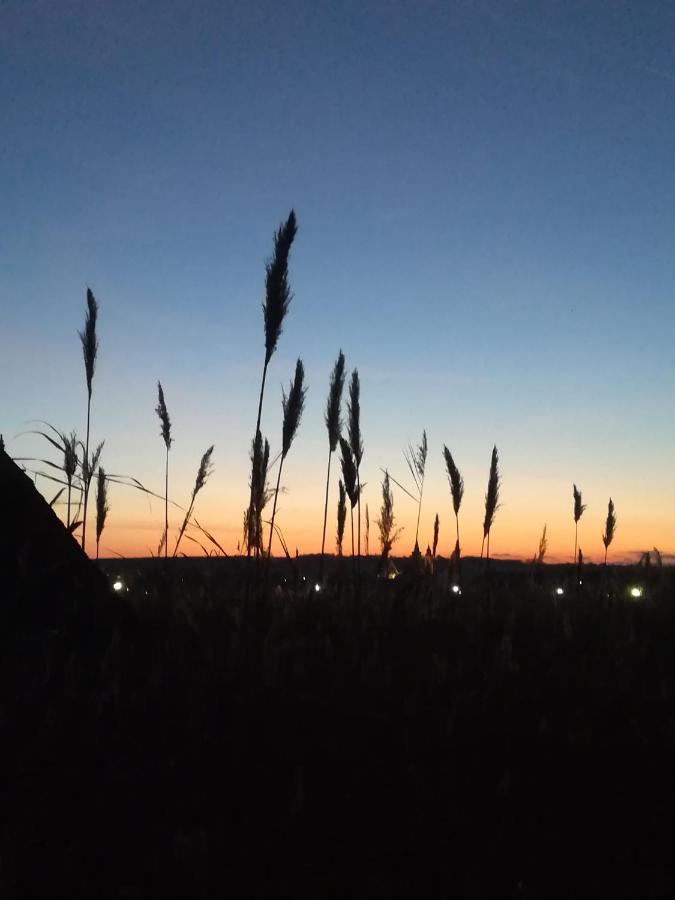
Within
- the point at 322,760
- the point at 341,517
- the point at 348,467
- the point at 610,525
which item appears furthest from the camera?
the point at 610,525

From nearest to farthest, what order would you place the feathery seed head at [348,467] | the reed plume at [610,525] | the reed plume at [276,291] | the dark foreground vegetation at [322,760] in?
the dark foreground vegetation at [322,760] → the reed plume at [276,291] → the feathery seed head at [348,467] → the reed plume at [610,525]

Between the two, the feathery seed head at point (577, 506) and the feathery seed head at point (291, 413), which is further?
the feathery seed head at point (577, 506)

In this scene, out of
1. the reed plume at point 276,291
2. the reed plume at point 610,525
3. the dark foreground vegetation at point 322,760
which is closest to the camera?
the dark foreground vegetation at point 322,760

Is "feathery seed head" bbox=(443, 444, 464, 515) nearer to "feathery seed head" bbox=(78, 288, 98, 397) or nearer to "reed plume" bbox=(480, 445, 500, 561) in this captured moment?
"reed plume" bbox=(480, 445, 500, 561)

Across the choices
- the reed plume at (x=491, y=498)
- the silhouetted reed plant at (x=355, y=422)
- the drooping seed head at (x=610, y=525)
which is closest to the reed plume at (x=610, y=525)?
the drooping seed head at (x=610, y=525)

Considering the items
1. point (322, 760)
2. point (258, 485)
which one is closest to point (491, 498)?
point (258, 485)

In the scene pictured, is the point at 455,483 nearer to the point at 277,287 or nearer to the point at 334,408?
the point at 334,408

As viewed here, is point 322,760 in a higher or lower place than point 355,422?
lower

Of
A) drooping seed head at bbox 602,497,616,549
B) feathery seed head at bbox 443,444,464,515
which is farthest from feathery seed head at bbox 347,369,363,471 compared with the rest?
drooping seed head at bbox 602,497,616,549

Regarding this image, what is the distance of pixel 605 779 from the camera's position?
191 cm

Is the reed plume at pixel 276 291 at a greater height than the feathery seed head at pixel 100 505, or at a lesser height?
greater

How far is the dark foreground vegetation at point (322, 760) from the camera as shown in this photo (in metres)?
1.47

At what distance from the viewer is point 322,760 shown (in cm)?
193

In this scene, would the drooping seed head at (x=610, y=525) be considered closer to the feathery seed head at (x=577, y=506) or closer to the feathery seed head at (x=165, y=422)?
the feathery seed head at (x=577, y=506)
